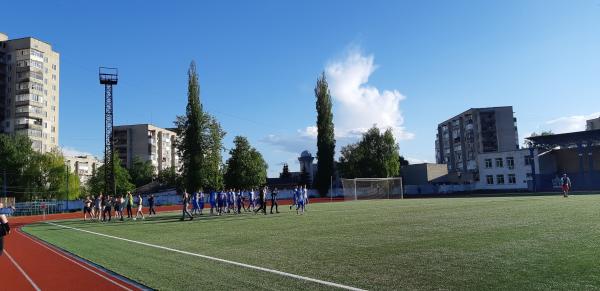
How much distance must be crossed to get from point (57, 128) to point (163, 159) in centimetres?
4373

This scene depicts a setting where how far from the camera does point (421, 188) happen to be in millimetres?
86938

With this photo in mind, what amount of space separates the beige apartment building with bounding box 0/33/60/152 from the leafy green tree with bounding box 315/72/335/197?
56.2 metres

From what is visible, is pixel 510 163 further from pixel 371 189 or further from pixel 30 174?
pixel 30 174

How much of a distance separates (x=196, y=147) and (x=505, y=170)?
190ft

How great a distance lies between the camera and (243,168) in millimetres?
80750

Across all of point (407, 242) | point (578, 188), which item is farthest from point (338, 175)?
point (407, 242)

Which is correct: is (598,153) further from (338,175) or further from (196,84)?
(196,84)

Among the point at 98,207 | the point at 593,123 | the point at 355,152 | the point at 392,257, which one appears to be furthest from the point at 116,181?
the point at 593,123

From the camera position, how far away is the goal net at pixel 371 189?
60688mm

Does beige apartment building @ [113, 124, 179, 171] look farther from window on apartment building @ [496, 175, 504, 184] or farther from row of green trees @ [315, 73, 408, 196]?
window on apartment building @ [496, 175, 504, 184]

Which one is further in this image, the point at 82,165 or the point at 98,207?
the point at 82,165

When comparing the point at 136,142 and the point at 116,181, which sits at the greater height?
the point at 136,142

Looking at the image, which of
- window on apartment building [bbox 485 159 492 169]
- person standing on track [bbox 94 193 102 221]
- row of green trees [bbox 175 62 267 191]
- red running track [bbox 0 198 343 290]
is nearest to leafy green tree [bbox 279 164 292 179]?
row of green trees [bbox 175 62 267 191]

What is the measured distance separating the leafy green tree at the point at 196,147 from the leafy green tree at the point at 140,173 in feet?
153
